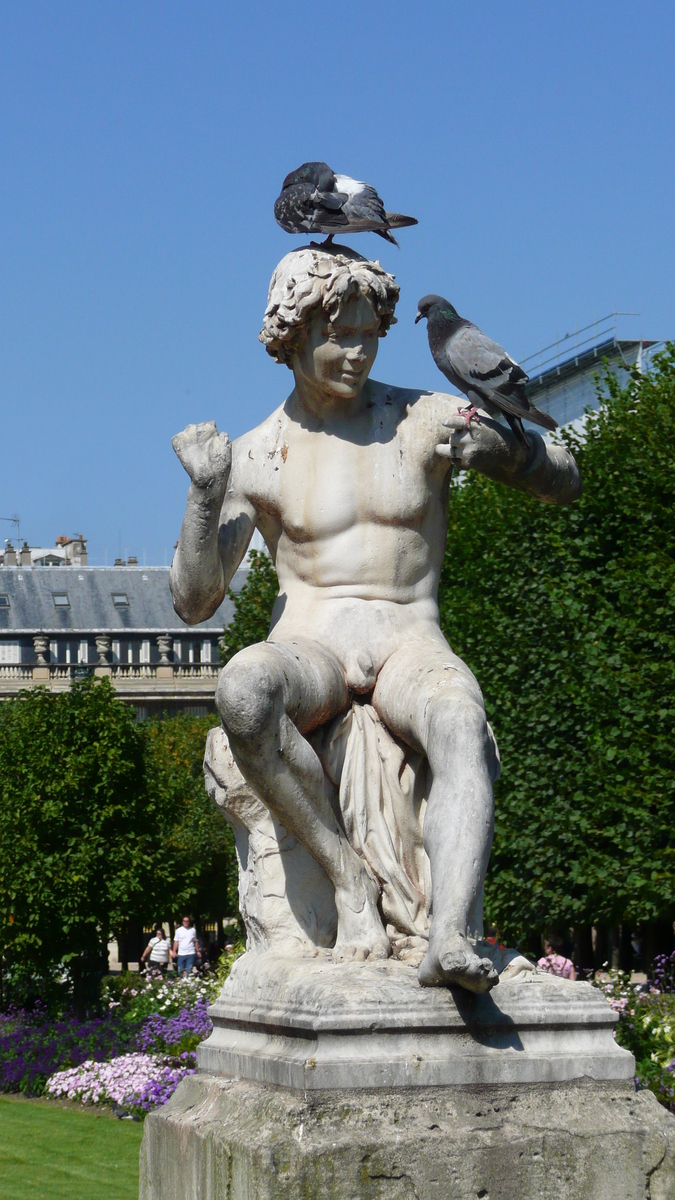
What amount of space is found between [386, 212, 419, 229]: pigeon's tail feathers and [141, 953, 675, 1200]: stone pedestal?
238cm

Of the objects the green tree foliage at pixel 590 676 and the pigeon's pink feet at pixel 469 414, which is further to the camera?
the green tree foliage at pixel 590 676

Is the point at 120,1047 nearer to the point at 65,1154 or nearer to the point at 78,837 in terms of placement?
the point at 78,837

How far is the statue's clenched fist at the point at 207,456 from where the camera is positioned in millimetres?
4969

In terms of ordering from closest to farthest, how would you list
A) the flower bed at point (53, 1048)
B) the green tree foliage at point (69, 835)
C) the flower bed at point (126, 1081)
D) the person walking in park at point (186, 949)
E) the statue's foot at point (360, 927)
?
the statue's foot at point (360, 927) < the flower bed at point (126, 1081) < the flower bed at point (53, 1048) < the green tree foliage at point (69, 835) < the person walking in park at point (186, 949)

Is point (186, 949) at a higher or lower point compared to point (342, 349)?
lower

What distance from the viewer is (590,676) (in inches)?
657

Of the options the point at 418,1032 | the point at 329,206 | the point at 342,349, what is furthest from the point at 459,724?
the point at 329,206

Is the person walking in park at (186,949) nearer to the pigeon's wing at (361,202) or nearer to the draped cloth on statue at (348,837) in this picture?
the draped cloth on statue at (348,837)

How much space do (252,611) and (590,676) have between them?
371 inches

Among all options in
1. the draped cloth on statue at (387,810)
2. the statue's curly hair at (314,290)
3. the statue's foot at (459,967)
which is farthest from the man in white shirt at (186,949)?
the statue's foot at (459,967)

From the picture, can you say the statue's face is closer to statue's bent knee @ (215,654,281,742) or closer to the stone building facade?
statue's bent knee @ (215,654,281,742)

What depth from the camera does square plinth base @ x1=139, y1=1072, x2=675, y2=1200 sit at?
3.98 metres

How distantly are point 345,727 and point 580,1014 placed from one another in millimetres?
1145

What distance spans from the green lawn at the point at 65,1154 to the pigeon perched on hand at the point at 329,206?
680cm
